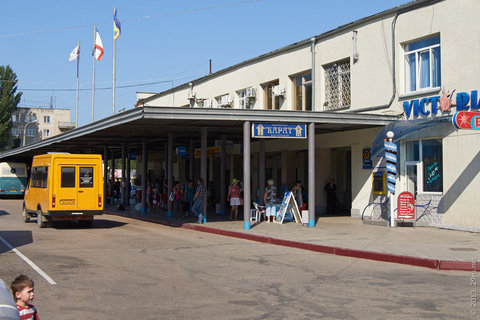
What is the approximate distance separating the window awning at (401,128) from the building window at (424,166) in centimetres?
66

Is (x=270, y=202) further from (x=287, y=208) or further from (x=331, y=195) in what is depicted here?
(x=331, y=195)

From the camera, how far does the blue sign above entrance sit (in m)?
17.8

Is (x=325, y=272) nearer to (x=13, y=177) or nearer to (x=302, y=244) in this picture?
(x=302, y=244)

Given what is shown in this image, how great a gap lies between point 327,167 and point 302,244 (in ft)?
34.7

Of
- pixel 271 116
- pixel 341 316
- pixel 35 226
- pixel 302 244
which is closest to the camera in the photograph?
pixel 341 316

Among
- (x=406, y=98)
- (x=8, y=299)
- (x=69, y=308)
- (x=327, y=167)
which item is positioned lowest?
(x=69, y=308)

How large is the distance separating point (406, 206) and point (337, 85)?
712 cm

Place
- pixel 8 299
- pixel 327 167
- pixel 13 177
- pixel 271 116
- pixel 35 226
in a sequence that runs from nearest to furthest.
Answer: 1. pixel 8 299
2. pixel 271 116
3. pixel 35 226
4. pixel 327 167
5. pixel 13 177

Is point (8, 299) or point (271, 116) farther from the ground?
point (271, 116)

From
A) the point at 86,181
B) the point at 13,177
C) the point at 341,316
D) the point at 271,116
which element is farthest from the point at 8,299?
the point at 13,177

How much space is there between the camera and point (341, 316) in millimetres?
6965

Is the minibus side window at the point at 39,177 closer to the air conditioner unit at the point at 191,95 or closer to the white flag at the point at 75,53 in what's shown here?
the air conditioner unit at the point at 191,95

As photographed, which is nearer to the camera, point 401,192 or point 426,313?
point 426,313

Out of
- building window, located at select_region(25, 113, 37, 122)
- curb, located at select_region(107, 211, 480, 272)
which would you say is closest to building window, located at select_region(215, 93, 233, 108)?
curb, located at select_region(107, 211, 480, 272)
